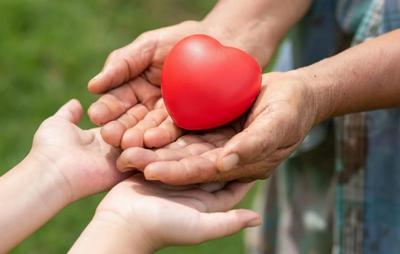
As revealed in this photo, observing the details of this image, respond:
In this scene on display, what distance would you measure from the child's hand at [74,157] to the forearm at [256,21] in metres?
0.47

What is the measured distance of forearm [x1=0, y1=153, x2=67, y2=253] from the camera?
5.80 ft

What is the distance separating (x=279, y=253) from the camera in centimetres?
243

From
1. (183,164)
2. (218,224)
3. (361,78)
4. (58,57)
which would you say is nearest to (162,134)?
(183,164)

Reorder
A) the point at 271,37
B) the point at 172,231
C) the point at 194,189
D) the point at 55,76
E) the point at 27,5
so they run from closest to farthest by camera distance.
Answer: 1. the point at 172,231
2. the point at 194,189
3. the point at 271,37
4. the point at 55,76
5. the point at 27,5

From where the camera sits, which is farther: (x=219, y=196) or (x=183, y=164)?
A: (x=219, y=196)

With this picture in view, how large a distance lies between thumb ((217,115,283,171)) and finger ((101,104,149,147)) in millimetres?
286

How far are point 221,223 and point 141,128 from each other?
0.33m

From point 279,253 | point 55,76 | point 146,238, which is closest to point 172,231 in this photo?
point 146,238

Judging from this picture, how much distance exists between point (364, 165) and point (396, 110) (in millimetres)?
155

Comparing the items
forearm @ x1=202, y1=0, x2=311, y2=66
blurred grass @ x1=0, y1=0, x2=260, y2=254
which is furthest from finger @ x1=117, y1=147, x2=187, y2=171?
blurred grass @ x1=0, y1=0, x2=260, y2=254

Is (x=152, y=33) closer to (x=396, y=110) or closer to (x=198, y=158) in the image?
(x=198, y=158)

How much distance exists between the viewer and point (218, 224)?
168cm

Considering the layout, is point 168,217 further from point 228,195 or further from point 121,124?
point 121,124

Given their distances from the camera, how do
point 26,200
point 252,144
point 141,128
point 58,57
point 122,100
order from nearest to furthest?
1. point 252,144
2. point 26,200
3. point 141,128
4. point 122,100
5. point 58,57
